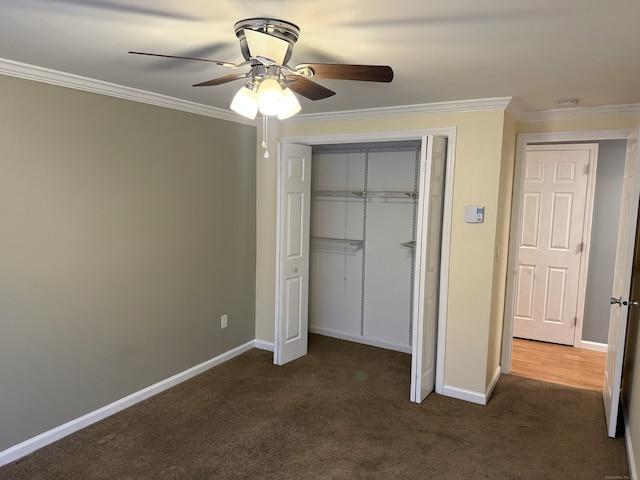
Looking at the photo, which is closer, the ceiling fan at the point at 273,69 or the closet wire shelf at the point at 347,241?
the ceiling fan at the point at 273,69

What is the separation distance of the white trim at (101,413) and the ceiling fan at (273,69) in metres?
2.38

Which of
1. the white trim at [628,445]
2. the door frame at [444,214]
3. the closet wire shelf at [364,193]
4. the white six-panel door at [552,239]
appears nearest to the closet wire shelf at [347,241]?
the closet wire shelf at [364,193]

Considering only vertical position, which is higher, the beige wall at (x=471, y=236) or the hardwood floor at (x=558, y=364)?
the beige wall at (x=471, y=236)

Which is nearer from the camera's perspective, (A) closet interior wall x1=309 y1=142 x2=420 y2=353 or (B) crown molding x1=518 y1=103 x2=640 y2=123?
(B) crown molding x1=518 y1=103 x2=640 y2=123

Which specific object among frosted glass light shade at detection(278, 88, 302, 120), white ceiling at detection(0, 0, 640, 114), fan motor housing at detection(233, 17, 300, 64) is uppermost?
white ceiling at detection(0, 0, 640, 114)

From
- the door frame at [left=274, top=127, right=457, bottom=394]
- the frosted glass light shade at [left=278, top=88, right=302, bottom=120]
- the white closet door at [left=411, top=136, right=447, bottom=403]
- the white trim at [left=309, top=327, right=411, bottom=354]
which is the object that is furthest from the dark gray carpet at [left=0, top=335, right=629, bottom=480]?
the frosted glass light shade at [left=278, top=88, right=302, bottom=120]

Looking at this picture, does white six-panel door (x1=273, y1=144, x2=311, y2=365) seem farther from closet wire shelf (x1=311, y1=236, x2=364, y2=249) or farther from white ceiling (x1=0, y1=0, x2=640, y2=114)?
white ceiling (x1=0, y1=0, x2=640, y2=114)

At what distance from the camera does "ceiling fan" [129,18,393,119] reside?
1.75 metres

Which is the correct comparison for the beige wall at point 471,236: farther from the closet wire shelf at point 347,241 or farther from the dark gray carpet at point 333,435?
the closet wire shelf at point 347,241

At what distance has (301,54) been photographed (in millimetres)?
2193

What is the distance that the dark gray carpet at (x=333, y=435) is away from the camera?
104 inches

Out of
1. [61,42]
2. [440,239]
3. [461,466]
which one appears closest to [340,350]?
[440,239]

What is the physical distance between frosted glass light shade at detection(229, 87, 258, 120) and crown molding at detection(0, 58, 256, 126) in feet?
4.59

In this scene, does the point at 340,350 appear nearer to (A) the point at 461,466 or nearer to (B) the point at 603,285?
(A) the point at 461,466
